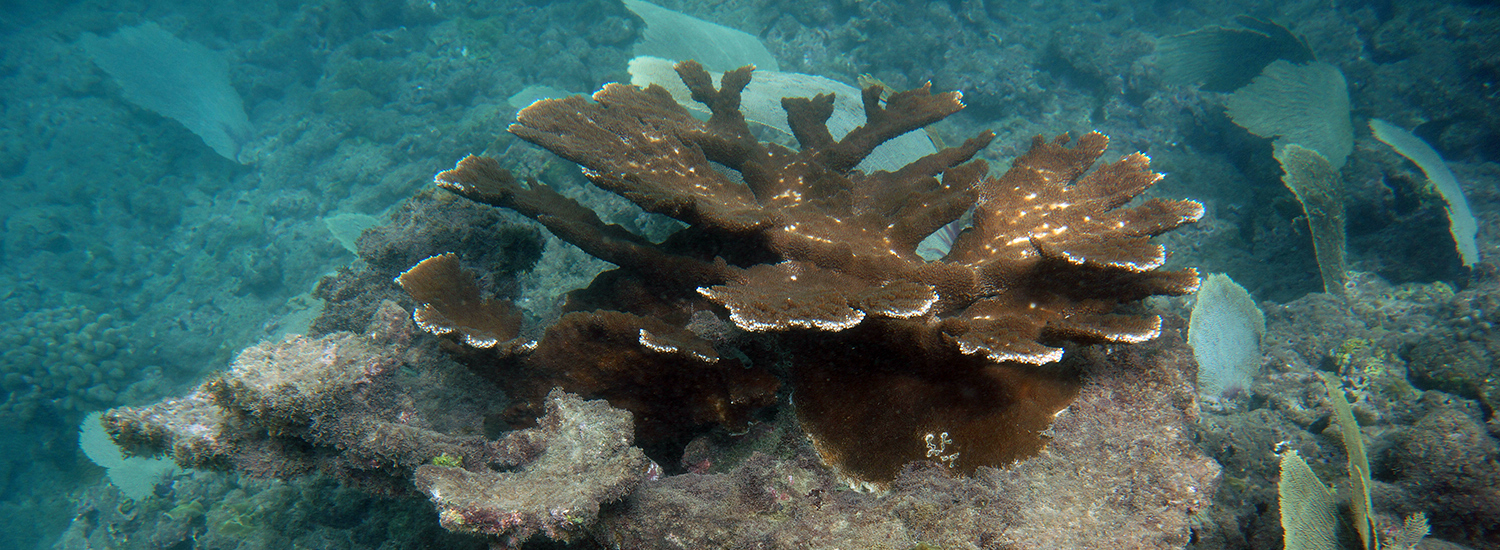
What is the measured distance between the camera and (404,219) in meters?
3.85

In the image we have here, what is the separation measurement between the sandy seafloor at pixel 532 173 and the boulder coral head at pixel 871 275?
0.84 metres

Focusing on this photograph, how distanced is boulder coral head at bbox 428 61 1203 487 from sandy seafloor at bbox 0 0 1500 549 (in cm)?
84

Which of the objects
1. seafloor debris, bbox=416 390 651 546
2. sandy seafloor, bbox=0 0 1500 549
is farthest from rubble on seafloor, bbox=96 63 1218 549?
sandy seafloor, bbox=0 0 1500 549

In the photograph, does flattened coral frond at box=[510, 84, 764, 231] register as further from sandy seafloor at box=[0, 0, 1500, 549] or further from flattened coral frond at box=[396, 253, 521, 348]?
sandy seafloor at box=[0, 0, 1500, 549]

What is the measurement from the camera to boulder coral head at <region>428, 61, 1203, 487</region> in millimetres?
1920

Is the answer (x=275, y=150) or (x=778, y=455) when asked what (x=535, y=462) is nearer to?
(x=778, y=455)

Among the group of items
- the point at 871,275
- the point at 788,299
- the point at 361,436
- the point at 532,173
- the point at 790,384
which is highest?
the point at 788,299

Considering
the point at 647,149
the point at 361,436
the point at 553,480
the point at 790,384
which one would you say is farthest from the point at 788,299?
the point at 361,436

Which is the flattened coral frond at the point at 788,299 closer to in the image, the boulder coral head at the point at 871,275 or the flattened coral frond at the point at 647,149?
the boulder coral head at the point at 871,275

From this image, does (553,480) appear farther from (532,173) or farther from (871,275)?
(532,173)

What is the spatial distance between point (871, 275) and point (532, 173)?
5102 mm

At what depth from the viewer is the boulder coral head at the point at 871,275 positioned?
1.92m

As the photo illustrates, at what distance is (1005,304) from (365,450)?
247 cm

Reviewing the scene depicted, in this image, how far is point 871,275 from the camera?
2.22 meters
